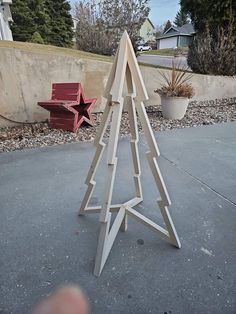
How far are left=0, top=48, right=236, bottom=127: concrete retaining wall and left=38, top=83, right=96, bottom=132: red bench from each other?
0.56 m

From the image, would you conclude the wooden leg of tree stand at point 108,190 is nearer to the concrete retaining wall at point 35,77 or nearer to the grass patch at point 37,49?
the concrete retaining wall at point 35,77

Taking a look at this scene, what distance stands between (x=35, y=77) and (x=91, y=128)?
138 centimetres

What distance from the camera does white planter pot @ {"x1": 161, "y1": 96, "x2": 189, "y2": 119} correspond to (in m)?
4.31

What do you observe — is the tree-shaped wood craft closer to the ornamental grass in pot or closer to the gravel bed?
the gravel bed

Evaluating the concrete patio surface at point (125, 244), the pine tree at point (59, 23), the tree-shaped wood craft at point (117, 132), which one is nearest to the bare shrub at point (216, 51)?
the concrete patio surface at point (125, 244)

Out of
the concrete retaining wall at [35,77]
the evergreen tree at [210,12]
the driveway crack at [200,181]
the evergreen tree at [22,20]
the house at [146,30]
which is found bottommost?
the driveway crack at [200,181]

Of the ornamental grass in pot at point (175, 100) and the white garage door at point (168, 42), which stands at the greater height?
the white garage door at point (168, 42)

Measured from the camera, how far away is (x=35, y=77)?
4.31 meters

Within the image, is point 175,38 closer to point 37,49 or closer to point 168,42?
point 168,42

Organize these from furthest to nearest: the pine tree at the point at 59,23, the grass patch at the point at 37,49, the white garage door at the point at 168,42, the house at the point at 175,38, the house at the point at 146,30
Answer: the white garage door at the point at 168,42 → the house at the point at 175,38 → the pine tree at the point at 59,23 → the house at the point at 146,30 → the grass patch at the point at 37,49

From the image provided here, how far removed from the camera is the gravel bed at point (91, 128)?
352 centimetres

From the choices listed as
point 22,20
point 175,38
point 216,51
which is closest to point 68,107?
point 216,51

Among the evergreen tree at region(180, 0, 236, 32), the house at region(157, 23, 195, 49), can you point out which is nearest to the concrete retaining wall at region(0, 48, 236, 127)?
the evergreen tree at region(180, 0, 236, 32)

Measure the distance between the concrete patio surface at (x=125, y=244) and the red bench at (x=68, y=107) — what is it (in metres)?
1.22
